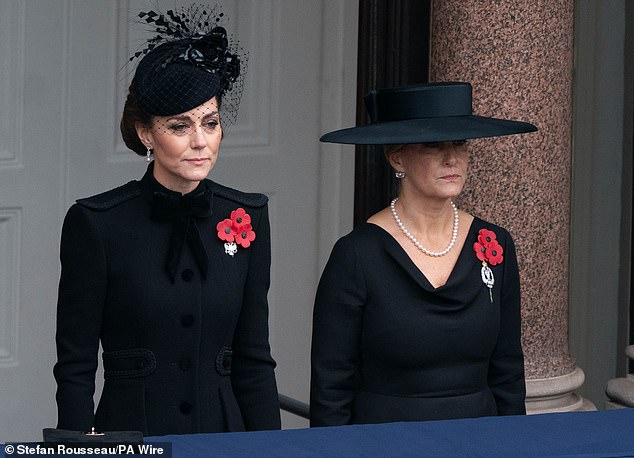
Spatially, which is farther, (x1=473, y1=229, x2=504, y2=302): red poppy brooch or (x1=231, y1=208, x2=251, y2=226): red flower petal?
(x1=473, y1=229, x2=504, y2=302): red poppy brooch

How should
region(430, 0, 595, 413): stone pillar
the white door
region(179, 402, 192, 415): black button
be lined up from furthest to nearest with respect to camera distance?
Result: the white door < region(430, 0, 595, 413): stone pillar < region(179, 402, 192, 415): black button

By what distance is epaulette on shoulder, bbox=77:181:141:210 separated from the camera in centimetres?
294

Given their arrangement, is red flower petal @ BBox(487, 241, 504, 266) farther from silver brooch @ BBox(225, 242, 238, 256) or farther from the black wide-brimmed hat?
silver brooch @ BBox(225, 242, 238, 256)

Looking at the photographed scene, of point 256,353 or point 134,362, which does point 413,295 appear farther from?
point 134,362

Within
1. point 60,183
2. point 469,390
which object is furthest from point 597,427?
point 60,183

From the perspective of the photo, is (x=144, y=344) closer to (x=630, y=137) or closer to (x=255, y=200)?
(x=255, y=200)

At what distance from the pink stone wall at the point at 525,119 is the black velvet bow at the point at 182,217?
3.79 ft

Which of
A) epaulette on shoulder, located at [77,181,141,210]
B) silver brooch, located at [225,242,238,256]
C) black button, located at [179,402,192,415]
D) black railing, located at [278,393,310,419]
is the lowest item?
black railing, located at [278,393,310,419]

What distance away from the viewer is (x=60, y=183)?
4645mm

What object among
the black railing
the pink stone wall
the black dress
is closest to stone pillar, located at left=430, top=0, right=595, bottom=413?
the pink stone wall

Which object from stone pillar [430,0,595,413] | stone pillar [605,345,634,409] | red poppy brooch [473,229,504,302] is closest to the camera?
red poppy brooch [473,229,504,302]

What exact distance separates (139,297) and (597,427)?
3.42 feet

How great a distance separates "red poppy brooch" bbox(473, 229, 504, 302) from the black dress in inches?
0.9

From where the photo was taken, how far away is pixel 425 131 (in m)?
3.07
